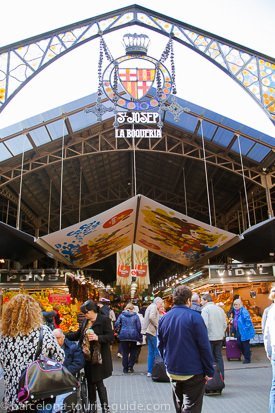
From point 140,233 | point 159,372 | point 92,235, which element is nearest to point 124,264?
point 140,233

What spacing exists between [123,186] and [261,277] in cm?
873

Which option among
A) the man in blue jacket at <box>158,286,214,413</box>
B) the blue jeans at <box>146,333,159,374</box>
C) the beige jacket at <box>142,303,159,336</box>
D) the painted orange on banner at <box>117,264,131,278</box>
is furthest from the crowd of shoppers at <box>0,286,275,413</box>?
the painted orange on banner at <box>117,264,131,278</box>

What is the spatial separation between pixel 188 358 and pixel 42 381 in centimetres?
106

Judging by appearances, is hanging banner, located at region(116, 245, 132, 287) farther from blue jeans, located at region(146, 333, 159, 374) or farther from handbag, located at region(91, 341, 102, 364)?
handbag, located at region(91, 341, 102, 364)

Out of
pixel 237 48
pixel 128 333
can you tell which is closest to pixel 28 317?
pixel 128 333

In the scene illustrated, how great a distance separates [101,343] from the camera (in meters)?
3.55

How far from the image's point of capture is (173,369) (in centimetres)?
270

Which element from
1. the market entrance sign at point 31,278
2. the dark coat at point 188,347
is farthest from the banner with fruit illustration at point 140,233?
the dark coat at point 188,347

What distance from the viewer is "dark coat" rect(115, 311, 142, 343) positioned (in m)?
6.58

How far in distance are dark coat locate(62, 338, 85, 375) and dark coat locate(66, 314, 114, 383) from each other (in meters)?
0.12

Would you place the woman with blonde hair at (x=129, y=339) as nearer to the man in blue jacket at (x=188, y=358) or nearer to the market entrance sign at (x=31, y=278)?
the man in blue jacket at (x=188, y=358)

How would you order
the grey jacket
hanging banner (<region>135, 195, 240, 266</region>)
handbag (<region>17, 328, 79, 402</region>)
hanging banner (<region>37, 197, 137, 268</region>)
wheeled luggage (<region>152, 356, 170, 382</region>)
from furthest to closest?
hanging banner (<region>135, 195, 240, 266</region>)
hanging banner (<region>37, 197, 137, 268</region>)
wheeled luggage (<region>152, 356, 170, 382</region>)
the grey jacket
handbag (<region>17, 328, 79, 402</region>)

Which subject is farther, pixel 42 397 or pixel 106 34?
pixel 106 34

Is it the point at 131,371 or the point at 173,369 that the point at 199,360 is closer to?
the point at 173,369
